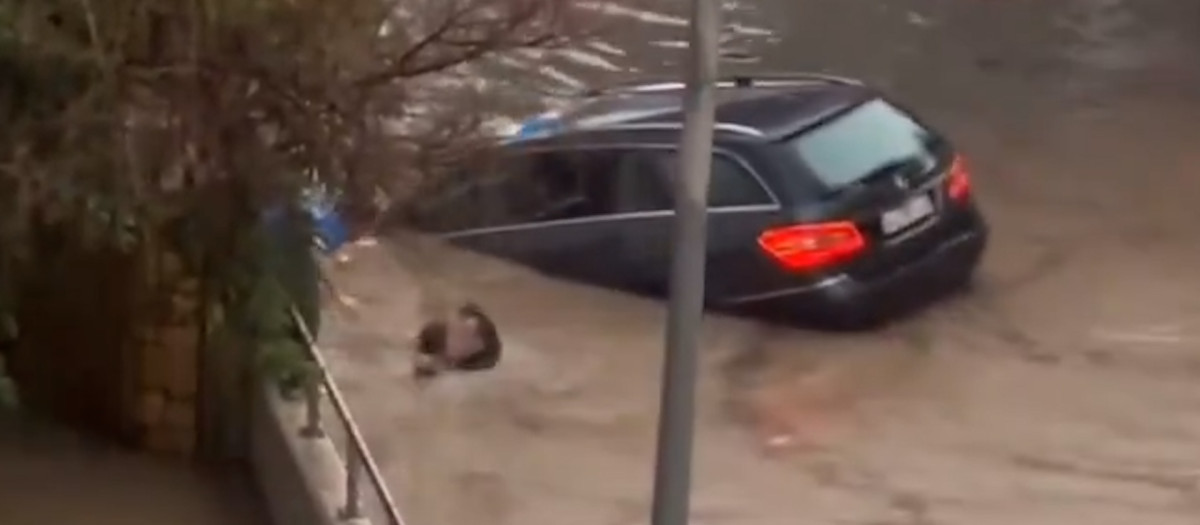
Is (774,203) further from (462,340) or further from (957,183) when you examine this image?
(462,340)

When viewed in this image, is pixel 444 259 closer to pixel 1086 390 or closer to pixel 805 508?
pixel 805 508

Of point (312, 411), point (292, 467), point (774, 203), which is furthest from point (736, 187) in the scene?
point (292, 467)

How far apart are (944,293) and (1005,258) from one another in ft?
4.05

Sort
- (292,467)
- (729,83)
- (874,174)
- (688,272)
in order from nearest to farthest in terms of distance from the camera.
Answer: (688,272), (292,467), (874,174), (729,83)

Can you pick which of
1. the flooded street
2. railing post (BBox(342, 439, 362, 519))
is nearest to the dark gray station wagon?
the flooded street

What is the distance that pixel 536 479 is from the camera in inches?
357

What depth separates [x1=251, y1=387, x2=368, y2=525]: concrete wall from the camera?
21.9 feet

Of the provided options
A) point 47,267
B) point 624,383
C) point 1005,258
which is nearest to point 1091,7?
point 1005,258

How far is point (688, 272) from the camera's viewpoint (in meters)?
3.86

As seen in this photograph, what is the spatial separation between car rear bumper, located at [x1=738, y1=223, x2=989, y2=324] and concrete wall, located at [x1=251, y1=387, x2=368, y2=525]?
3.00 m

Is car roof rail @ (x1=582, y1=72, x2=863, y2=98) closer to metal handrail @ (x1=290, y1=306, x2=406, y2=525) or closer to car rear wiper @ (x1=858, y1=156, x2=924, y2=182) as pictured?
car rear wiper @ (x1=858, y1=156, x2=924, y2=182)

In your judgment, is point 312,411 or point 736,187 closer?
point 312,411

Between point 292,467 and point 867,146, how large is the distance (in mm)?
3887

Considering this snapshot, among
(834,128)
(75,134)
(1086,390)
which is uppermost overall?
(75,134)
